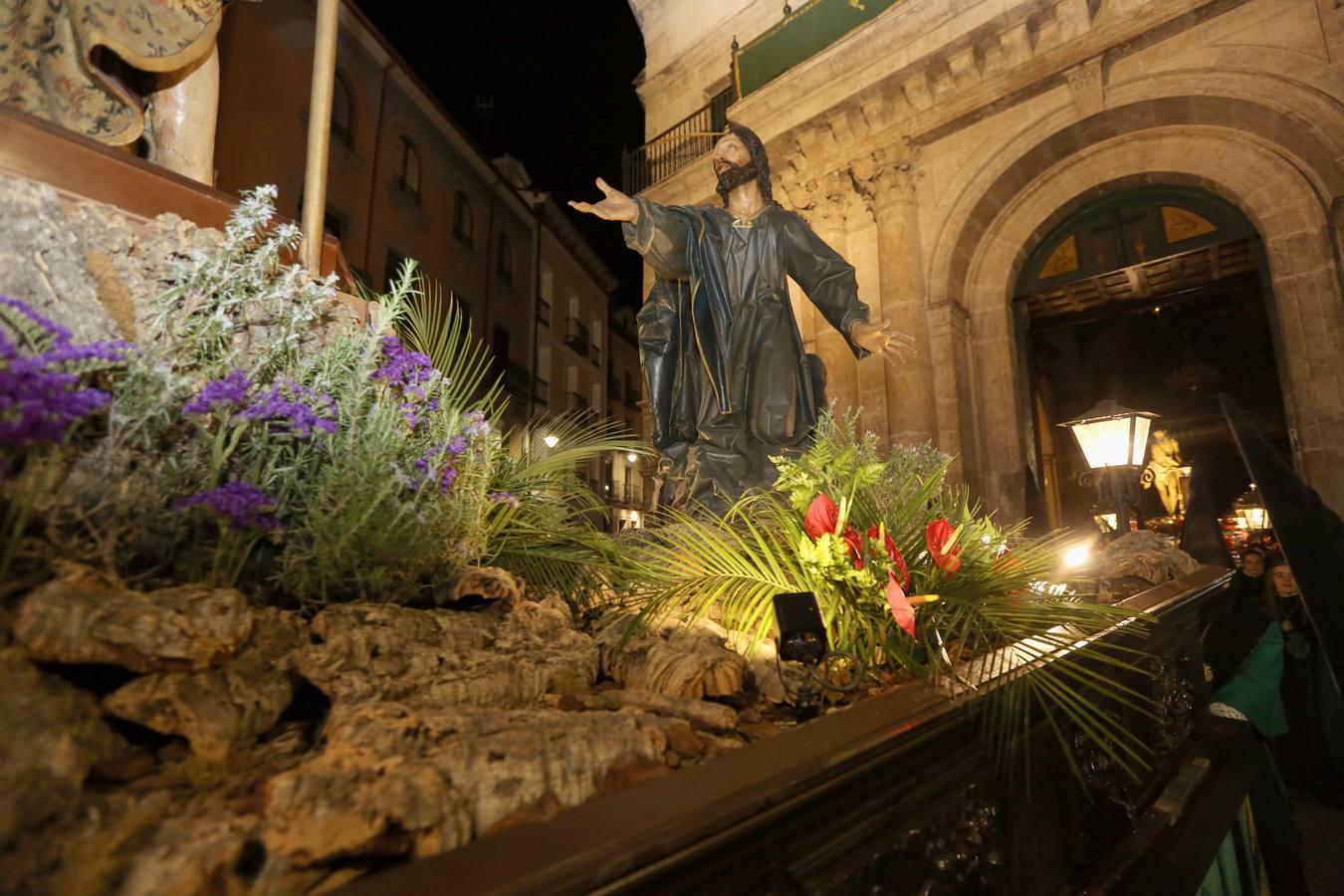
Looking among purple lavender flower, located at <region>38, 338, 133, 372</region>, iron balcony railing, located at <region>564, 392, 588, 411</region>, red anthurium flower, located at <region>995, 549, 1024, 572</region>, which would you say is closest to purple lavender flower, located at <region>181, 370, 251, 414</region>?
purple lavender flower, located at <region>38, 338, 133, 372</region>

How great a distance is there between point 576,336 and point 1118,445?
19.9 m

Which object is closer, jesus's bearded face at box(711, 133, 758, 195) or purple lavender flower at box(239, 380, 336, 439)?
purple lavender flower at box(239, 380, 336, 439)

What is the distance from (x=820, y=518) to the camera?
1.86 m

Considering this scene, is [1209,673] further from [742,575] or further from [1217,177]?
[1217,177]

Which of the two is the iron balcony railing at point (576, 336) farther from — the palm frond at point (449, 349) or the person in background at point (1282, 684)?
the palm frond at point (449, 349)

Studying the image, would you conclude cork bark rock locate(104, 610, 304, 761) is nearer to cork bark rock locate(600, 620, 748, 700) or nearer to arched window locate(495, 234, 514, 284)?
cork bark rock locate(600, 620, 748, 700)

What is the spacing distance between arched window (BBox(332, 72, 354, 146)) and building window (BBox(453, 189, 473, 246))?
3.58 metres

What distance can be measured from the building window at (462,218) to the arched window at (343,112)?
11.8 feet

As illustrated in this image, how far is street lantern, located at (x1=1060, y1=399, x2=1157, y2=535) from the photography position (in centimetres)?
463

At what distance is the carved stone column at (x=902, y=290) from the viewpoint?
7.27m

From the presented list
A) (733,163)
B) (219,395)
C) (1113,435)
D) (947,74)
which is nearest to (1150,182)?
(947,74)

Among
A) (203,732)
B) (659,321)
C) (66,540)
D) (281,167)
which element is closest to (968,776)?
(203,732)

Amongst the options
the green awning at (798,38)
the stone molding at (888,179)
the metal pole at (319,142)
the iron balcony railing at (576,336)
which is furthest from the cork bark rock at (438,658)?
the iron balcony railing at (576,336)

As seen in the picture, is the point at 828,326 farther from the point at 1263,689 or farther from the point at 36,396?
the point at 36,396
